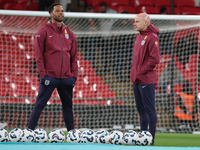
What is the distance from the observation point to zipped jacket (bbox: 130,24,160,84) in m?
3.90

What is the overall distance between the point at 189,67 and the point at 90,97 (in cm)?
251

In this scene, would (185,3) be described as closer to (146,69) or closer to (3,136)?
(146,69)

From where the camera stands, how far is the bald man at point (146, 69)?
3.88 meters

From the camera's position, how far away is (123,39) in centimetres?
800

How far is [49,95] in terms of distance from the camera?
3.95m

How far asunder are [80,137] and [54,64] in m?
0.96

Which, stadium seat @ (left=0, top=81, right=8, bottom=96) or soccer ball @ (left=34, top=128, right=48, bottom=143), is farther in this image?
stadium seat @ (left=0, top=81, right=8, bottom=96)

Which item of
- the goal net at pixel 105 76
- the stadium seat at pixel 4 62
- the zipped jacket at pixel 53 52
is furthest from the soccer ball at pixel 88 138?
the stadium seat at pixel 4 62

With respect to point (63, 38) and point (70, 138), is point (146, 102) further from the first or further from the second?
point (63, 38)

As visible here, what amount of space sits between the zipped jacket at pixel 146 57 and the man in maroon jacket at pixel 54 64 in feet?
2.59

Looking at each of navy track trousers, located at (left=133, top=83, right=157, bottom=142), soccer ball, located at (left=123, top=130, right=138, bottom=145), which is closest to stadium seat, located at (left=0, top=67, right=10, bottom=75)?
navy track trousers, located at (left=133, top=83, right=157, bottom=142)

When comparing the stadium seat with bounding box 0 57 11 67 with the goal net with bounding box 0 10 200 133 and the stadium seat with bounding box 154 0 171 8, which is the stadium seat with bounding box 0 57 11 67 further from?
the stadium seat with bounding box 154 0 171 8

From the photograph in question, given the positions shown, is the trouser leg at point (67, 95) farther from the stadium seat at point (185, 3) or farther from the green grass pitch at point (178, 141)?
the stadium seat at point (185, 3)

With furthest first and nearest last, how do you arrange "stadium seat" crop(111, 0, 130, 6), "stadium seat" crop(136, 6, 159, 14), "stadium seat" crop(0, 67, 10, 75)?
"stadium seat" crop(111, 0, 130, 6) → "stadium seat" crop(136, 6, 159, 14) → "stadium seat" crop(0, 67, 10, 75)
